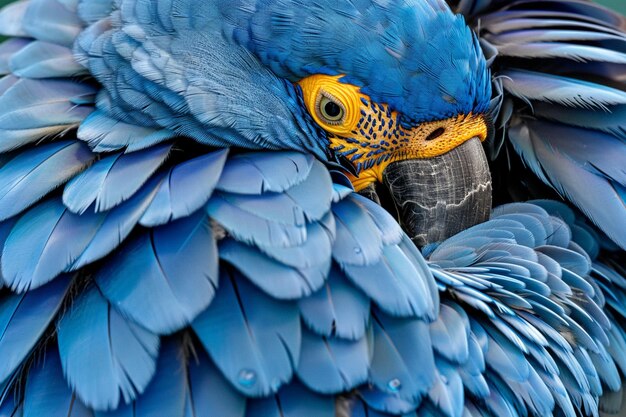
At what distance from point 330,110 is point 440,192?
221 millimetres

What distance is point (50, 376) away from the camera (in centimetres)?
102

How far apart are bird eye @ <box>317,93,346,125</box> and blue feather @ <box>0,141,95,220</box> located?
13.9 inches

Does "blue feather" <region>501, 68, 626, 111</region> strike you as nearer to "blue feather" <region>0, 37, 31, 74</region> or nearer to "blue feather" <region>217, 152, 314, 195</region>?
"blue feather" <region>217, 152, 314, 195</region>

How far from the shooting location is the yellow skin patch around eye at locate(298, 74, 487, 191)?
127 centimetres

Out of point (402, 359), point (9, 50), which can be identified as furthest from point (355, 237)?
point (9, 50)

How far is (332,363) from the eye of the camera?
101 centimetres

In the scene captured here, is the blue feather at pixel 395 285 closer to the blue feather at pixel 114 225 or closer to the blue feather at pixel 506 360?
the blue feather at pixel 506 360

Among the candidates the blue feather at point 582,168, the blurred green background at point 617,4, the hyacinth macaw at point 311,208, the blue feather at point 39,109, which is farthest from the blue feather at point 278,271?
the blurred green background at point 617,4

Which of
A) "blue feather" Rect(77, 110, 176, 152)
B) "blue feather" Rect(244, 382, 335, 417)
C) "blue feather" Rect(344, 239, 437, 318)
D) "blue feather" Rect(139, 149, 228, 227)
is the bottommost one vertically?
"blue feather" Rect(244, 382, 335, 417)

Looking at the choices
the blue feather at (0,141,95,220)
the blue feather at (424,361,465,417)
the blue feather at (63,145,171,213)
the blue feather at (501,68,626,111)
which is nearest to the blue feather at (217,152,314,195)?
the blue feather at (63,145,171,213)

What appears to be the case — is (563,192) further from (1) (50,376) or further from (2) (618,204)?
(1) (50,376)

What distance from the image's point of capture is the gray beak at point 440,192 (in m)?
1.32

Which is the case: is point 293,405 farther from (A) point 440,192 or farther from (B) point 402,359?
(A) point 440,192

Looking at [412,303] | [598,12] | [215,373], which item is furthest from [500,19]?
[215,373]
